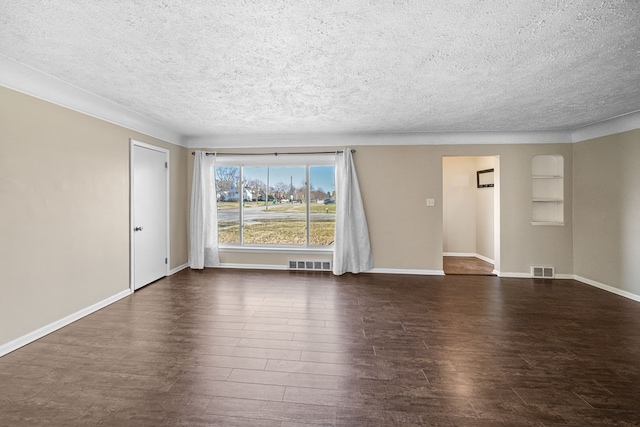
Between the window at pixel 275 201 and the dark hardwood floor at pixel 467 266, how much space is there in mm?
2417

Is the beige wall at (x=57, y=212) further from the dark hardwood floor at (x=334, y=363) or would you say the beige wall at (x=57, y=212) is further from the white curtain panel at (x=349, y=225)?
the white curtain panel at (x=349, y=225)

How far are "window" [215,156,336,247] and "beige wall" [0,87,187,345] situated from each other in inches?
76.1


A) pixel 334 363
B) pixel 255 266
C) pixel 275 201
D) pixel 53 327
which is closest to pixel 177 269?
pixel 255 266

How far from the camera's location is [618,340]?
2779 millimetres

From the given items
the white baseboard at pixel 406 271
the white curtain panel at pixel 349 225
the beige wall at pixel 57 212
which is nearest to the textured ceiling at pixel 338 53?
the beige wall at pixel 57 212

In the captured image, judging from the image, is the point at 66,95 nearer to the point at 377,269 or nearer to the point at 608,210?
the point at 377,269

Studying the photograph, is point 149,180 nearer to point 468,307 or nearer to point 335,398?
point 335,398

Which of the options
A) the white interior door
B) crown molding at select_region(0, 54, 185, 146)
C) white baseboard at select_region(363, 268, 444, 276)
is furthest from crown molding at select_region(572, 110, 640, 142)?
the white interior door

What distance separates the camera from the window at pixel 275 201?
5602 mm

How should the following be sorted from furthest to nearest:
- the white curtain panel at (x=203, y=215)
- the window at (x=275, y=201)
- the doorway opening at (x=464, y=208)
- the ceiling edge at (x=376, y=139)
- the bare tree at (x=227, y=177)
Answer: the doorway opening at (x=464, y=208), the bare tree at (x=227, y=177), the window at (x=275, y=201), the white curtain panel at (x=203, y=215), the ceiling edge at (x=376, y=139)

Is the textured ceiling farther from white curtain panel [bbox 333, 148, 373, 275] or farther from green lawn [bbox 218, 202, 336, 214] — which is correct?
green lawn [bbox 218, 202, 336, 214]

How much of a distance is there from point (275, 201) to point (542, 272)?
4.93 metres

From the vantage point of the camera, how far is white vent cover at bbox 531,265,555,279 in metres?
5.04

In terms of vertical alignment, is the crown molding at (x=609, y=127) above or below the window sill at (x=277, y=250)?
above
